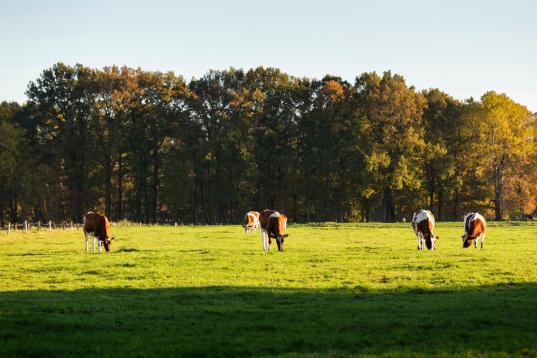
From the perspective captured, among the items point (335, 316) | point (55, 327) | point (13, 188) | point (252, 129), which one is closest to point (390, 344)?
point (335, 316)

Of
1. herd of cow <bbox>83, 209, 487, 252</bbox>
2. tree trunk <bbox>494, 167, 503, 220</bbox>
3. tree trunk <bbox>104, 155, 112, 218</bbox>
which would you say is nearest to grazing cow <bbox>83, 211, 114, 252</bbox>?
herd of cow <bbox>83, 209, 487, 252</bbox>

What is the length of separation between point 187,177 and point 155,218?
22.6 feet

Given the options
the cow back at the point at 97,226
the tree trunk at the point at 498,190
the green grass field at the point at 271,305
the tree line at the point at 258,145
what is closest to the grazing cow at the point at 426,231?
the green grass field at the point at 271,305

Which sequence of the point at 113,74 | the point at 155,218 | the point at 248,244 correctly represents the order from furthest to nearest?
the point at 155,218 < the point at 113,74 < the point at 248,244

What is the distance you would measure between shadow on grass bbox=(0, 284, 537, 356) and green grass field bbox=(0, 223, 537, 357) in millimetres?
27

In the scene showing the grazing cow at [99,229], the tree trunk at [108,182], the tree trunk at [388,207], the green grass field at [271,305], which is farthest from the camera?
the tree trunk at [388,207]

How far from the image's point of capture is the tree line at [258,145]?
77125 mm

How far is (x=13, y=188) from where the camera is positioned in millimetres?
78312

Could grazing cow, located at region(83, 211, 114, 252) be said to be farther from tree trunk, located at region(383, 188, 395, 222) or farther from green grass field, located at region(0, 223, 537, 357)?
tree trunk, located at region(383, 188, 395, 222)

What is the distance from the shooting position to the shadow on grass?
11406 mm

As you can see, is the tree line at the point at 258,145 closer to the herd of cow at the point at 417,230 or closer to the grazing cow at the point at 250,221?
the grazing cow at the point at 250,221

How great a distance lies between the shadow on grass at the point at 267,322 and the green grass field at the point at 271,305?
0.09ft

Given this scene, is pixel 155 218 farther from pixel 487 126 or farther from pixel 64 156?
pixel 487 126

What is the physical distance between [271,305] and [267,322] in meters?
2.22
